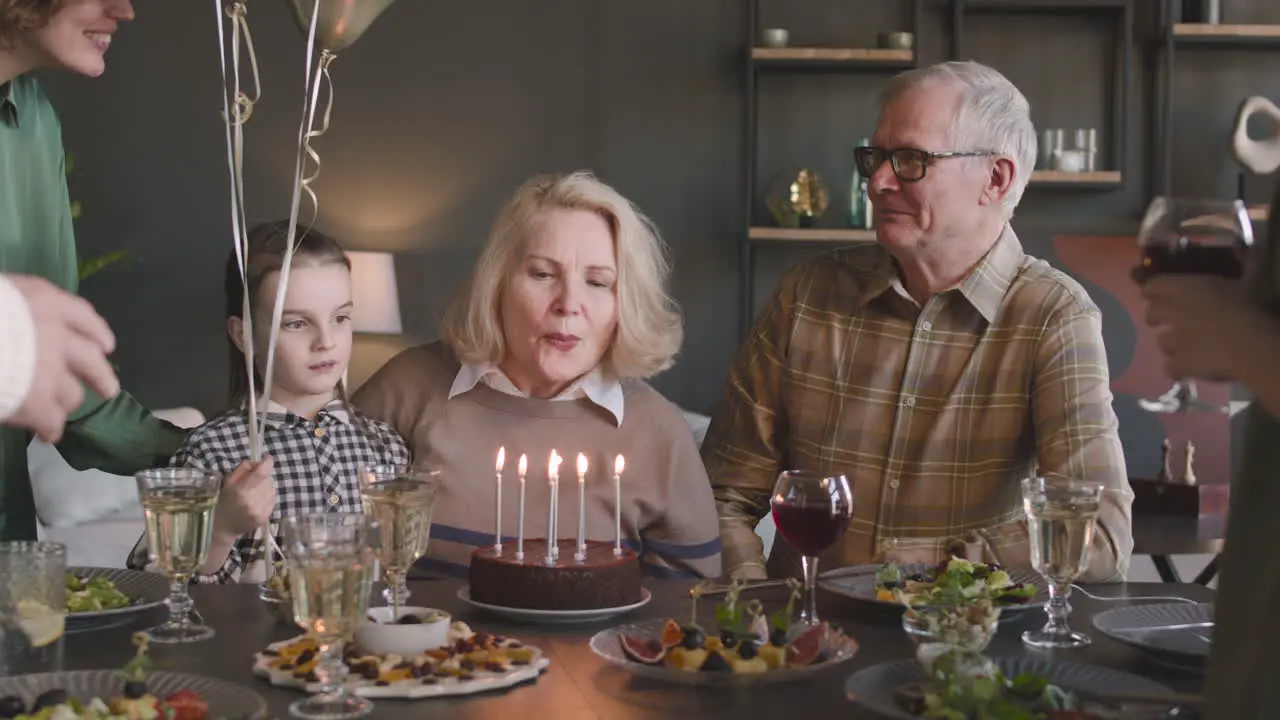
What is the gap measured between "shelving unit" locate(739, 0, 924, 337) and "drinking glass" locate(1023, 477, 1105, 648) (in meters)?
3.96

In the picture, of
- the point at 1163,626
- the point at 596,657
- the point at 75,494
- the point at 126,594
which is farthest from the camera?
the point at 75,494

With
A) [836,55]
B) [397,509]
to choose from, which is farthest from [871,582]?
[836,55]

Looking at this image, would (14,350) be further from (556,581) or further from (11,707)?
(556,581)

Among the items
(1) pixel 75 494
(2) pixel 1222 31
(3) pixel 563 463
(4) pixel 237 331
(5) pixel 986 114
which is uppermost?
(2) pixel 1222 31

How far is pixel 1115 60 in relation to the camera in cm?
600

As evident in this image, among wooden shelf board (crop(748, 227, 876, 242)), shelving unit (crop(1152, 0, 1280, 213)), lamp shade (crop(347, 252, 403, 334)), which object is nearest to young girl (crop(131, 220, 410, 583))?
lamp shade (crop(347, 252, 403, 334))

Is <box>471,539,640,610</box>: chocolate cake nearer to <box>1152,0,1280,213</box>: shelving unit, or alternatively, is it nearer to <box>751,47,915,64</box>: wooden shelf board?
<box>751,47,915,64</box>: wooden shelf board

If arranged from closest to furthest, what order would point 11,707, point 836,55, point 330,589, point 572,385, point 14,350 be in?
point 14,350, point 11,707, point 330,589, point 572,385, point 836,55

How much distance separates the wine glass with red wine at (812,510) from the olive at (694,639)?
266mm

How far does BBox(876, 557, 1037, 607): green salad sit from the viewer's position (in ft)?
6.12

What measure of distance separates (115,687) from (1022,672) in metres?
0.91

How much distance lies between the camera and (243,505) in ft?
6.52

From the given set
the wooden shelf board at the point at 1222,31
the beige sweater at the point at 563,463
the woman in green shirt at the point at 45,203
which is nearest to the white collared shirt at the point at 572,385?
the beige sweater at the point at 563,463

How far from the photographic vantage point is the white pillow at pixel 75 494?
4176mm
